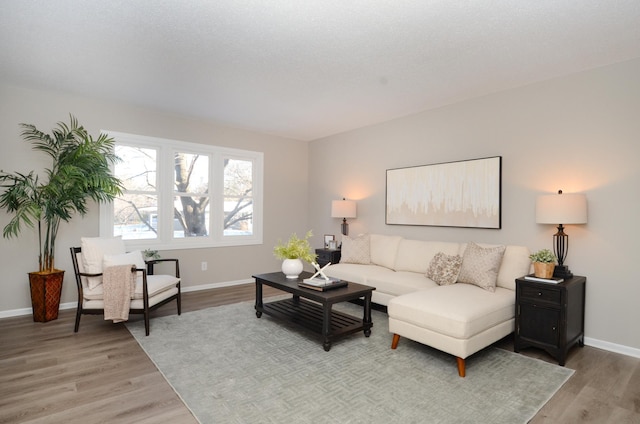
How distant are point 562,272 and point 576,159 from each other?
3.63ft

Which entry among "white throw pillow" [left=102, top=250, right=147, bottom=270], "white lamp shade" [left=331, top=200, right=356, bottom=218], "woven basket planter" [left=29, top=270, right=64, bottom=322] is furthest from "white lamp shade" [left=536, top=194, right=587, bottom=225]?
"woven basket planter" [left=29, top=270, right=64, bottom=322]

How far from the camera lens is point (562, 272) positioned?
315 centimetres

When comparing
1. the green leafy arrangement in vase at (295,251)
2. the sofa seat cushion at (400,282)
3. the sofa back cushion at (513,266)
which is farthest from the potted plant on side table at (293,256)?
the sofa back cushion at (513,266)

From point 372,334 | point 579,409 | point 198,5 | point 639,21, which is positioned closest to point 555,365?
point 579,409

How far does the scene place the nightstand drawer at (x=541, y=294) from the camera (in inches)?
112

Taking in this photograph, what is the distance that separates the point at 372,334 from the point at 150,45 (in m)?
3.29

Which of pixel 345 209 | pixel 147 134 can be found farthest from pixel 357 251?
pixel 147 134

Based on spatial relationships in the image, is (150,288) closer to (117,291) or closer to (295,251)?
(117,291)

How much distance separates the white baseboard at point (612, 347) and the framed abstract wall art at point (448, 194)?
1334 millimetres

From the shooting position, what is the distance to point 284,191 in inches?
251

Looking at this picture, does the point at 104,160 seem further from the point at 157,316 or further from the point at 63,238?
the point at 157,316

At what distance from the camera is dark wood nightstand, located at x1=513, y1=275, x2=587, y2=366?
281 centimetres

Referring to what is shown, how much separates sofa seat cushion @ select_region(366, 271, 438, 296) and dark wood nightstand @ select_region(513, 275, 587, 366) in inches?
34.2

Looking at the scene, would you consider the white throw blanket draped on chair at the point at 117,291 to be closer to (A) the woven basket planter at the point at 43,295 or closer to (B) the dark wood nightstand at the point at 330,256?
(A) the woven basket planter at the point at 43,295
